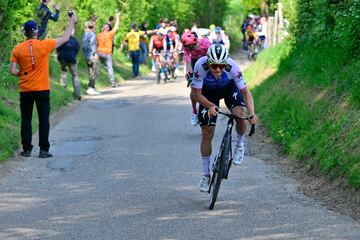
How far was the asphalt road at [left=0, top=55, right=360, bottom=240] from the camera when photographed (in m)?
8.30

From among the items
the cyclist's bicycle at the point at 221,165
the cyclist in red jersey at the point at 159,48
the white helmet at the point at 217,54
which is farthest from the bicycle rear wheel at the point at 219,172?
the cyclist in red jersey at the point at 159,48

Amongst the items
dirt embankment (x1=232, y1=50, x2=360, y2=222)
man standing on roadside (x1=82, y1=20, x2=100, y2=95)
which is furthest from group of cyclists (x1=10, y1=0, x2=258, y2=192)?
man standing on roadside (x1=82, y1=20, x2=100, y2=95)

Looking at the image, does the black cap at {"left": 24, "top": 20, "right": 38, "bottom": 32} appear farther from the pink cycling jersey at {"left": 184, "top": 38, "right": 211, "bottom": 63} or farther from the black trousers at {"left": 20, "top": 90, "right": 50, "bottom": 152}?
the pink cycling jersey at {"left": 184, "top": 38, "right": 211, "bottom": 63}

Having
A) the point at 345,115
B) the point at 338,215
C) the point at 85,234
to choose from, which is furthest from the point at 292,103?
the point at 85,234

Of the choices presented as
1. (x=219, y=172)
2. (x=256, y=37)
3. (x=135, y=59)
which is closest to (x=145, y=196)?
(x=219, y=172)

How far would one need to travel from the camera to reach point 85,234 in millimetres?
8203

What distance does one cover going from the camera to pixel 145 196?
33.4 ft

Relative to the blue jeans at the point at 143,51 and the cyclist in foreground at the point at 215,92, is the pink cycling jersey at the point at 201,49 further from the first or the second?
the blue jeans at the point at 143,51

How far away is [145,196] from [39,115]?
3.79 meters

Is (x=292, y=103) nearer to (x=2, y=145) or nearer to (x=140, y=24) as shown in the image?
(x=2, y=145)

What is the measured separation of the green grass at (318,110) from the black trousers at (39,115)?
3774mm

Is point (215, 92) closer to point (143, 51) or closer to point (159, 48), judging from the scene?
point (159, 48)

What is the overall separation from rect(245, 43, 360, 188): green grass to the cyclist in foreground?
4.40 feet

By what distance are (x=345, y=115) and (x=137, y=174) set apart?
9.83 feet
